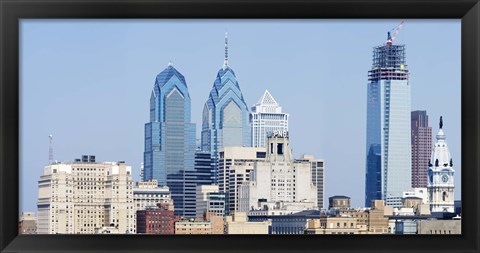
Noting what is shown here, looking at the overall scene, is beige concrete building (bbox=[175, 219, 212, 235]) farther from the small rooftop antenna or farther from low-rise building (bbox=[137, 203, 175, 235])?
the small rooftop antenna

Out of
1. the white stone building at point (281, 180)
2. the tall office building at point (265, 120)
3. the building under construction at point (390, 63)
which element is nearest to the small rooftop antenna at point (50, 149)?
the white stone building at point (281, 180)

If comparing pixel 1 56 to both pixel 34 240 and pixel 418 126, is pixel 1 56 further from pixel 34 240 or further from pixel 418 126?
pixel 418 126

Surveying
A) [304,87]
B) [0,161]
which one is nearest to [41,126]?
[304,87]

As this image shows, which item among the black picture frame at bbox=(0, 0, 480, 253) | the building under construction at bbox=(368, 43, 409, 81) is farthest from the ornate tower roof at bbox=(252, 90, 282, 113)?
the black picture frame at bbox=(0, 0, 480, 253)

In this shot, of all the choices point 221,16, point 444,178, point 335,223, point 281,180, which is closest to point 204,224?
point 335,223

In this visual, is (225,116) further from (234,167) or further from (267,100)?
(234,167)
